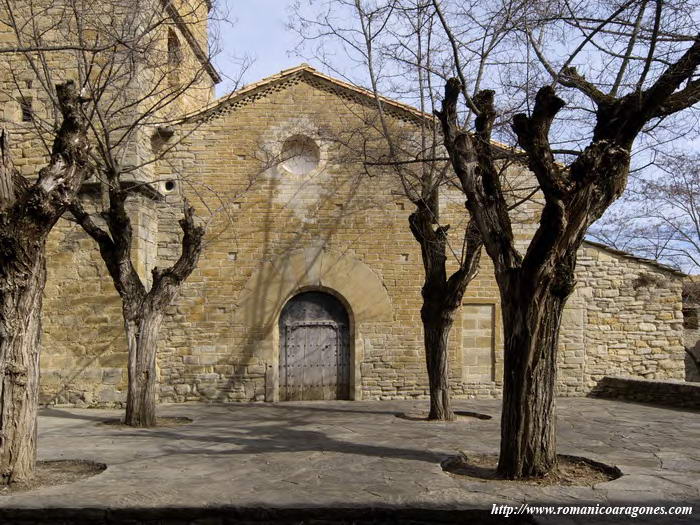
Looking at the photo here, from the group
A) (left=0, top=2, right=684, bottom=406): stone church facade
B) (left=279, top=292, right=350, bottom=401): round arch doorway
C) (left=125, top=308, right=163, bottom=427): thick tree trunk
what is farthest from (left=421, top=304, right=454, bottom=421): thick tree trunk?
(left=125, top=308, right=163, bottom=427): thick tree trunk

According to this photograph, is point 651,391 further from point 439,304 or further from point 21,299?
point 21,299

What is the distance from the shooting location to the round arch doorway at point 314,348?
11820 millimetres

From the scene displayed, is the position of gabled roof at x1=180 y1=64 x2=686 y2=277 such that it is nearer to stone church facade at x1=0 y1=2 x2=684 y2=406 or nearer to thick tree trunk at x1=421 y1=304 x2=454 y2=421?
stone church facade at x1=0 y1=2 x2=684 y2=406

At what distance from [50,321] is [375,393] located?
220 inches

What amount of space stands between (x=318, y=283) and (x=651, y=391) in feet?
19.4

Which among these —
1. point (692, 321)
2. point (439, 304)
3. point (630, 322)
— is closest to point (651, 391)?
point (630, 322)

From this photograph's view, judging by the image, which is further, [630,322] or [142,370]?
[630,322]

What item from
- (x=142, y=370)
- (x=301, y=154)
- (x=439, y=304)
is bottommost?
(x=142, y=370)

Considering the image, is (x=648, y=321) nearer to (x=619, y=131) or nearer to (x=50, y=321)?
(x=619, y=131)

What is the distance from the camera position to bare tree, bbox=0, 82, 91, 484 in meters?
5.25

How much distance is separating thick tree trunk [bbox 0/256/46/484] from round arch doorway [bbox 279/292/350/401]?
6.60 m

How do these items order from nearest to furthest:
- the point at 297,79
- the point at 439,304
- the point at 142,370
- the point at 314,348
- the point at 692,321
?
the point at 142,370 < the point at 439,304 < the point at 314,348 < the point at 297,79 < the point at 692,321

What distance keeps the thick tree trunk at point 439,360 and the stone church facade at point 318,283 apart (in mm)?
2647

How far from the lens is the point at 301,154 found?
12195 mm
